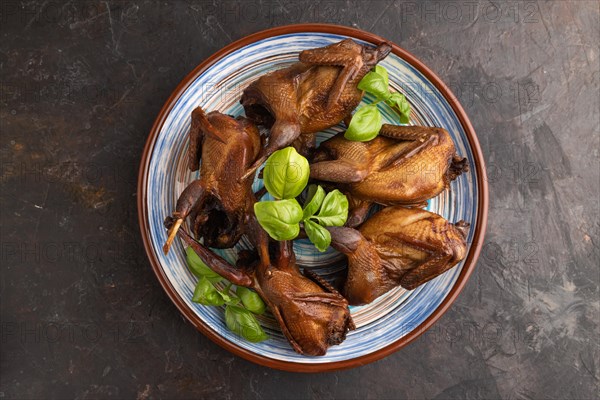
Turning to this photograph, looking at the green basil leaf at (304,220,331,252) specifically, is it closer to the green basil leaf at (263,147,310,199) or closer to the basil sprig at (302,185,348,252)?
the basil sprig at (302,185,348,252)

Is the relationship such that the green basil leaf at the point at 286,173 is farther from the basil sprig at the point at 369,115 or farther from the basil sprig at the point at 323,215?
the basil sprig at the point at 369,115

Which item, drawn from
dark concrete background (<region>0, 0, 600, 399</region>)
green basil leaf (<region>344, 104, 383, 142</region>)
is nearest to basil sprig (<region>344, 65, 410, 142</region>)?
green basil leaf (<region>344, 104, 383, 142</region>)

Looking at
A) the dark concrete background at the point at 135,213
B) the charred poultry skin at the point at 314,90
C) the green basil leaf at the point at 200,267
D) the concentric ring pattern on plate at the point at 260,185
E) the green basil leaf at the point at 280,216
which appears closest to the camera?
the green basil leaf at the point at 280,216

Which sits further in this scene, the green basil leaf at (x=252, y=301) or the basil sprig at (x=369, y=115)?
the green basil leaf at (x=252, y=301)

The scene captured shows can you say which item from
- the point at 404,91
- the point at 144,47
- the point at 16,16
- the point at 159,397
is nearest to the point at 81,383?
the point at 159,397

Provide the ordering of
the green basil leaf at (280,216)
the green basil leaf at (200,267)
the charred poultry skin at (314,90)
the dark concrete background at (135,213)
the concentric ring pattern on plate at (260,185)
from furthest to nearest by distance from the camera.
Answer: the dark concrete background at (135,213) < the concentric ring pattern on plate at (260,185) < the green basil leaf at (200,267) < the charred poultry skin at (314,90) < the green basil leaf at (280,216)

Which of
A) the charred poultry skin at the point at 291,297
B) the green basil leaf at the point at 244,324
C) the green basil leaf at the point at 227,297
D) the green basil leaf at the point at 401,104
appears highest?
the green basil leaf at the point at 401,104

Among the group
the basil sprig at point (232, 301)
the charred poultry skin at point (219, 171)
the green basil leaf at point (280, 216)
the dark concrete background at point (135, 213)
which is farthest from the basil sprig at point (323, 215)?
the dark concrete background at point (135, 213)
